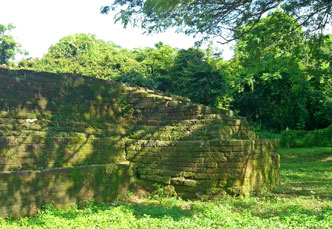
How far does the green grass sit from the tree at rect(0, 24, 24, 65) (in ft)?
76.9

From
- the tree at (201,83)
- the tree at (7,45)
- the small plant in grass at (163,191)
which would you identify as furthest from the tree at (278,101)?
the tree at (7,45)

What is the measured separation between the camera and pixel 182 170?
23.7 ft

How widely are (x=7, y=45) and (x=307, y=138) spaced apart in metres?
23.2

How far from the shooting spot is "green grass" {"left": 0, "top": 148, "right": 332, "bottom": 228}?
4602 mm

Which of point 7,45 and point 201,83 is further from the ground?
point 7,45

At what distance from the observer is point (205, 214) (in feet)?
16.9

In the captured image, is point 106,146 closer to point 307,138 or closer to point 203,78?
point 203,78

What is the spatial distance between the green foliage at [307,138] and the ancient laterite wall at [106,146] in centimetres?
1161

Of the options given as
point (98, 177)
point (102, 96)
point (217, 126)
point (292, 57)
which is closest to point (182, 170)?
point (217, 126)

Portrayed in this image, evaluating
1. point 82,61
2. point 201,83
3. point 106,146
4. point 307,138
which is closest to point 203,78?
point 201,83

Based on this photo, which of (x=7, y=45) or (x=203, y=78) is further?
(x=7, y=45)

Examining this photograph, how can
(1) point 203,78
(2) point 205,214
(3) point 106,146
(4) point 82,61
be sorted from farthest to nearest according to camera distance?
(4) point 82,61
(1) point 203,78
(3) point 106,146
(2) point 205,214

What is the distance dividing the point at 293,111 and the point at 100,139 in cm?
1814

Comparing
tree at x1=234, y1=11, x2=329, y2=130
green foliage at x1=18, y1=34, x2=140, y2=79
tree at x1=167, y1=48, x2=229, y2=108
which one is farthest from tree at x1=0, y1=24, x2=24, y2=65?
tree at x1=234, y1=11, x2=329, y2=130
